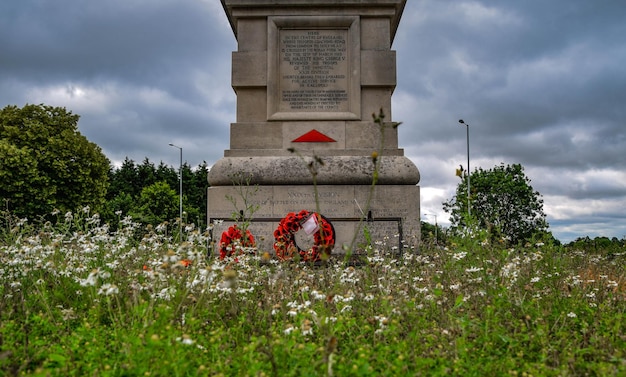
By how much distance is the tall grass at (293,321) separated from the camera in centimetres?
324

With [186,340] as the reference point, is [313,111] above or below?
above

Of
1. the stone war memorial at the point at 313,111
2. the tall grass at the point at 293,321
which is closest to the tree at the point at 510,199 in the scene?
the stone war memorial at the point at 313,111

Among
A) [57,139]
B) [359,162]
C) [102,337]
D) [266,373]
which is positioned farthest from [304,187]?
[57,139]

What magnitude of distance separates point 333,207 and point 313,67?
2.98 m

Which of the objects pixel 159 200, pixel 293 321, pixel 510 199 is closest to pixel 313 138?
pixel 293 321

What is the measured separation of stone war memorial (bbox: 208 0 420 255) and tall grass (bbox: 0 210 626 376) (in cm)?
379

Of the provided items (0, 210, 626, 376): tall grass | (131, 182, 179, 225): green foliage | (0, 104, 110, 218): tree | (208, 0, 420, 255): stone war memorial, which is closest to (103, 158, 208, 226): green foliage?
(131, 182, 179, 225): green foliage

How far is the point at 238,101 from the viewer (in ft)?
36.4

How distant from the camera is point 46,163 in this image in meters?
26.2

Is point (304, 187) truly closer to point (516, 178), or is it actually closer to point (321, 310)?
point (321, 310)

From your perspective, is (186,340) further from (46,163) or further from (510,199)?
(46,163)

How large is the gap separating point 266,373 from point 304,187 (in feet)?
23.6

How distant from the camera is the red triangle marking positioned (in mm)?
10703

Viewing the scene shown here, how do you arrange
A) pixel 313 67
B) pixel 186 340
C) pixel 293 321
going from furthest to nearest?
1. pixel 313 67
2. pixel 293 321
3. pixel 186 340
